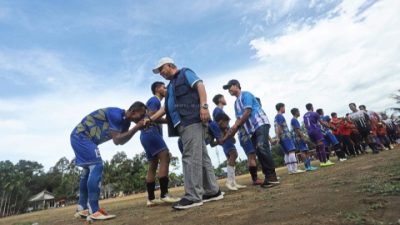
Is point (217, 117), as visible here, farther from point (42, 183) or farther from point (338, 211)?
point (42, 183)

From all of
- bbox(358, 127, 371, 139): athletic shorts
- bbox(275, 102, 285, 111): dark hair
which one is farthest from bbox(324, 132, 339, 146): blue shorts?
bbox(275, 102, 285, 111): dark hair

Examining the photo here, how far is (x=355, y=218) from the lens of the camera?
2.28 metres

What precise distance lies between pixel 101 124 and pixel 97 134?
0.17 m

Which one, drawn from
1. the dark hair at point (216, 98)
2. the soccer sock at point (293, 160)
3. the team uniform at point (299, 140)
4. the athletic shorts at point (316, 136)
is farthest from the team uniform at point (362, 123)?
the dark hair at point (216, 98)

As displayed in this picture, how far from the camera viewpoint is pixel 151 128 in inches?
228

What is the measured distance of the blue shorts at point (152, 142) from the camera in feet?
19.0

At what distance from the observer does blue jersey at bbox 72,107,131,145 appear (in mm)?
4977

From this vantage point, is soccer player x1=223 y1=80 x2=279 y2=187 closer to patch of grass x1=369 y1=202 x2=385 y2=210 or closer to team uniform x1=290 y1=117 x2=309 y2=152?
patch of grass x1=369 y1=202 x2=385 y2=210

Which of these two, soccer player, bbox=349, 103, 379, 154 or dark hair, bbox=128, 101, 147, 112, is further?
soccer player, bbox=349, 103, 379, 154

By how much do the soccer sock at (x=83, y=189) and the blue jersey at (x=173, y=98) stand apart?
5.58ft

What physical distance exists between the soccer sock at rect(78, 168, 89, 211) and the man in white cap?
1567 millimetres

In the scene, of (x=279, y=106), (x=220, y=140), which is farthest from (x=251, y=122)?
(x=279, y=106)

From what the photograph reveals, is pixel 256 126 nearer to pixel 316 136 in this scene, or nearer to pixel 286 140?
pixel 286 140

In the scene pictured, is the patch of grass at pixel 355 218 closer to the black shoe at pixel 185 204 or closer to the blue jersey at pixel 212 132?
the black shoe at pixel 185 204
